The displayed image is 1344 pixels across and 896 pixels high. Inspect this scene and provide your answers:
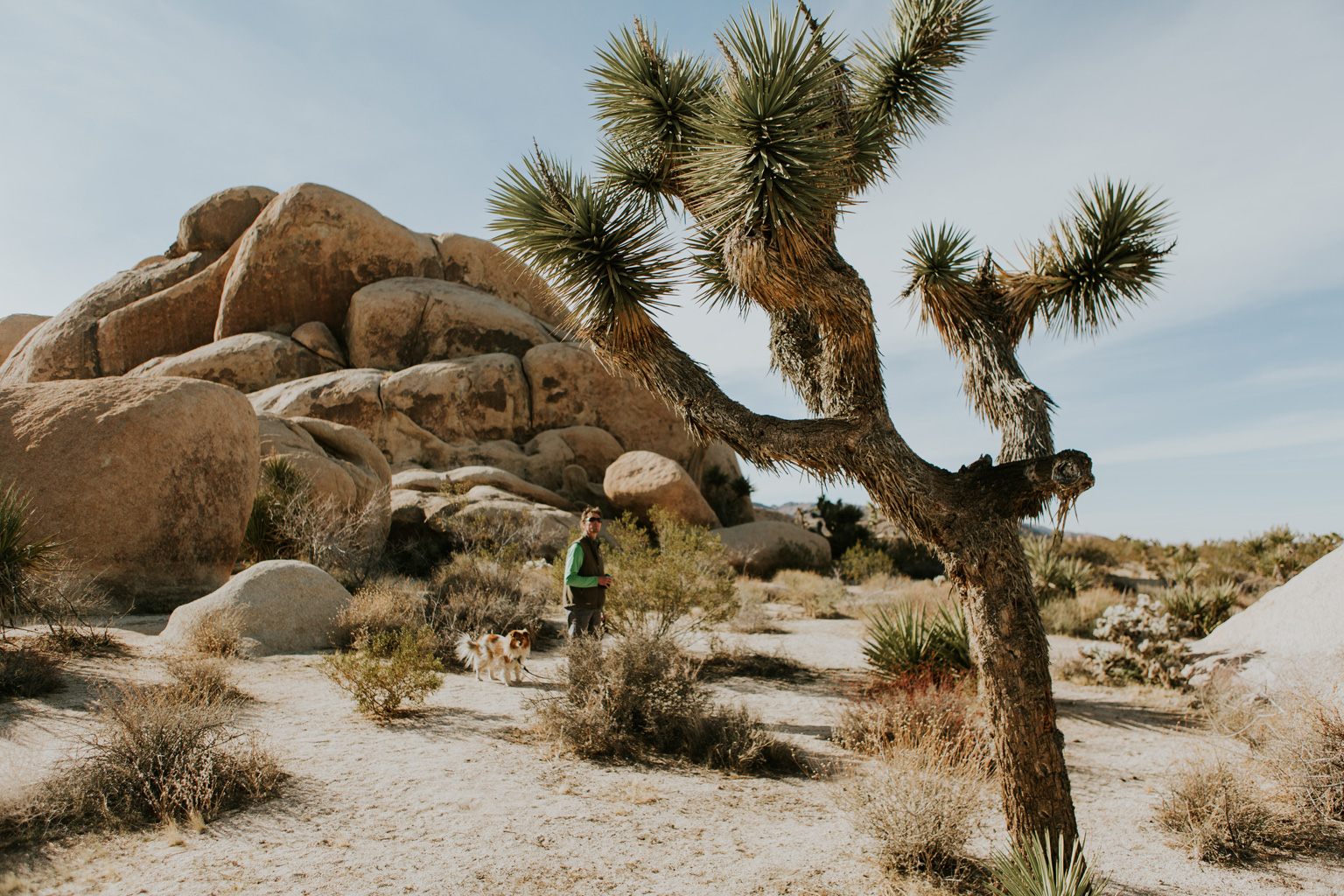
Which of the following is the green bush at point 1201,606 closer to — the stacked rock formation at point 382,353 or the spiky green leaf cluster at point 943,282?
the spiky green leaf cluster at point 943,282

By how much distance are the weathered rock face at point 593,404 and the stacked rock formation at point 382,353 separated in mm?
44

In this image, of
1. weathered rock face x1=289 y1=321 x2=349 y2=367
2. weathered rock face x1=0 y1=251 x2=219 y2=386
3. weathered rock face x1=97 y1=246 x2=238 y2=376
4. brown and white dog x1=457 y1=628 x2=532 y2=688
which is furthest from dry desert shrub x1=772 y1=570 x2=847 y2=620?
weathered rock face x1=0 y1=251 x2=219 y2=386

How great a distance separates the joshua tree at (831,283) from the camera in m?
4.15

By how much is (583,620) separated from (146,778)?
390 cm

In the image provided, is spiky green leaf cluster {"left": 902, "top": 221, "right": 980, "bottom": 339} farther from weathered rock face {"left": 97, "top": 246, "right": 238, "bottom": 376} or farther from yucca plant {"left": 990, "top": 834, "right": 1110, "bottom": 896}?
weathered rock face {"left": 97, "top": 246, "right": 238, "bottom": 376}

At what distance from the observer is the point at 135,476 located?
32.1ft

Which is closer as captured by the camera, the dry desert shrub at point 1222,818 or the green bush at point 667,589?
the dry desert shrub at point 1222,818

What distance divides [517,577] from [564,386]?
518 inches

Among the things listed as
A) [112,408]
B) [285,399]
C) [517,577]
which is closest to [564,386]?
[285,399]

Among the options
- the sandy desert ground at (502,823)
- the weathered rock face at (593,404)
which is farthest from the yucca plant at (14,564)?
the weathered rock face at (593,404)

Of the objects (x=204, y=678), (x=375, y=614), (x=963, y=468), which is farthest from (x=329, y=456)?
(x=963, y=468)

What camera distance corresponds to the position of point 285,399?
71.3 feet

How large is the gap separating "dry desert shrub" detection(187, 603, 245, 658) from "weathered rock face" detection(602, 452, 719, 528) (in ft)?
42.1

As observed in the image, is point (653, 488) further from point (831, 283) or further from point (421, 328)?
point (831, 283)
